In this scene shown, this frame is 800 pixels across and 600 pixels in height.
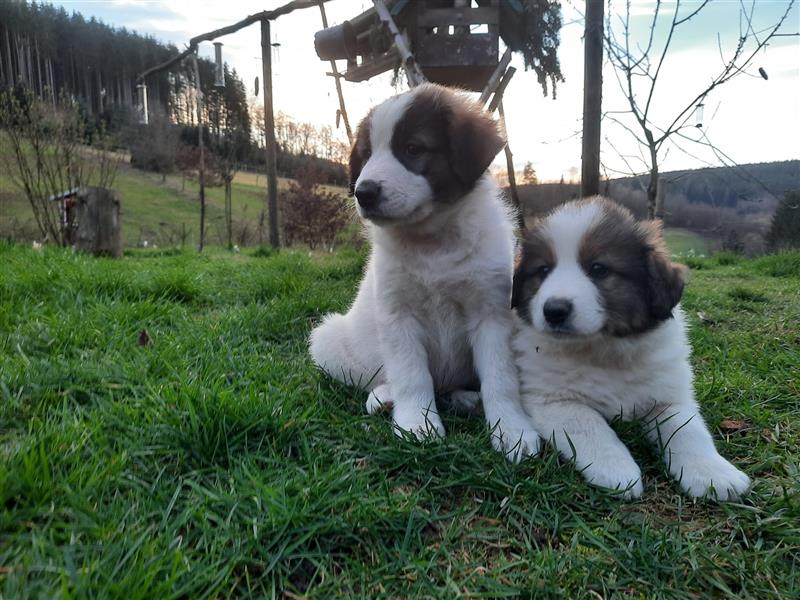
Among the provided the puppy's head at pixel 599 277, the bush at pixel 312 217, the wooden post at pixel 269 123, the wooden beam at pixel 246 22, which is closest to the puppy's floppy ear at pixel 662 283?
the puppy's head at pixel 599 277

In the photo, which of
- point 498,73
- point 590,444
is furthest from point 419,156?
point 498,73

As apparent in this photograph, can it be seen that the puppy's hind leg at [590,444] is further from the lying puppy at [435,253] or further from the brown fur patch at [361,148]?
the brown fur patch at [361,148]

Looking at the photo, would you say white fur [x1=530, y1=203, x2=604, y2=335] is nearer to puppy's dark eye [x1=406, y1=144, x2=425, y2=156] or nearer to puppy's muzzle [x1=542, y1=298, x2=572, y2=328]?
puppy's muzzle [x1=542, y1=298, x2=572, y2=328]

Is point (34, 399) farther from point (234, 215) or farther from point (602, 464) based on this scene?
point (234, 215)

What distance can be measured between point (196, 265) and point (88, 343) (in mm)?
3692

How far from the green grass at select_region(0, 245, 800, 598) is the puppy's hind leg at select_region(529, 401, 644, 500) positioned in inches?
2.1

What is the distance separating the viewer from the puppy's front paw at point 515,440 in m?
2.13

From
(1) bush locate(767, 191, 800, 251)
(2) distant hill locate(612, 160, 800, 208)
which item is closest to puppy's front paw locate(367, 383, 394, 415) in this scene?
(2) distant hill locate(612, 160, 800, 208)

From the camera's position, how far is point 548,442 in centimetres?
223

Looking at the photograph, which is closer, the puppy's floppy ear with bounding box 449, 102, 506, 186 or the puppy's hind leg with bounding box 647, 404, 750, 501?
the puppy's hind leg with bounding box 647, 404, 750, 501

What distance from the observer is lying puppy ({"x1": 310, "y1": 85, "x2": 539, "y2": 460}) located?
2.57 m

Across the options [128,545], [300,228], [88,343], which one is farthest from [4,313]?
[300,228]

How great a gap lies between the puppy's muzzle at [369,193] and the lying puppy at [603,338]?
2.24 ft

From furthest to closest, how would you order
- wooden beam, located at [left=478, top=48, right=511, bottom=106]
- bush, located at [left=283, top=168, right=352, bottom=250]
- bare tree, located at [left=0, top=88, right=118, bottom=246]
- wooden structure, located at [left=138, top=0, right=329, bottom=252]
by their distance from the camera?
bush, located at [left=283, top=168, right=352, bottom=250] → bare tree, located at [left=0, top=88, right=118, bottom=246] → wooden structure, located at [left=138, top=0, right=329, bottom=252] → wooden beam, located at [left=478, top=48, right=511, bottom=106]
